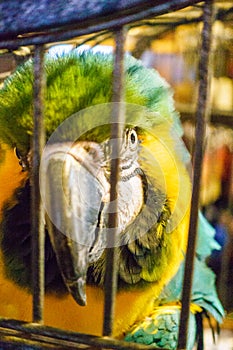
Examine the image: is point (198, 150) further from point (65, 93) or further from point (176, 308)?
point (176, 308)

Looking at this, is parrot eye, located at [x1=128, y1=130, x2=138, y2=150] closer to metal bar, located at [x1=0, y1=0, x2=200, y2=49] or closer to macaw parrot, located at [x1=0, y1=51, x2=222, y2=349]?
macaw parrot, located at [x1=0, y1=51, x2=222, y2=349]

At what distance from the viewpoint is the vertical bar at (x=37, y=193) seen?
35 cm

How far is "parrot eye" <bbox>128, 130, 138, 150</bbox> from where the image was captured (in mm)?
631

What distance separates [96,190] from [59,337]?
19cm

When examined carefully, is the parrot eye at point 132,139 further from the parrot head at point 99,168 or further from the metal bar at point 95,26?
the metal bar at point 95,26

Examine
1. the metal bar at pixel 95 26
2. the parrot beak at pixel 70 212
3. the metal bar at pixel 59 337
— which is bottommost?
the metal bar at pixel 59 337

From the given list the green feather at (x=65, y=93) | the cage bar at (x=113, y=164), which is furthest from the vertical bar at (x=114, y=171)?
the green feather at (x=65, y=93)

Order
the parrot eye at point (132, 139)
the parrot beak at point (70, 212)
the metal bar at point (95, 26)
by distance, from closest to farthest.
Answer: the metal bar at point (95, 26) → the parrot beak at point (70, 212) → the parrot eye at point (132, 139)

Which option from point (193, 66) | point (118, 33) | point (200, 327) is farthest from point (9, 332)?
point (193, 66)

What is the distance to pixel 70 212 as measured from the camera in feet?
1.48

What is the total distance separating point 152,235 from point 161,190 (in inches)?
2.5

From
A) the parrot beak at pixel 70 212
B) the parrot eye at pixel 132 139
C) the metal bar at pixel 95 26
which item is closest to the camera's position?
the metal bar at pixel 95 26

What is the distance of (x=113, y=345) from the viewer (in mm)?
355

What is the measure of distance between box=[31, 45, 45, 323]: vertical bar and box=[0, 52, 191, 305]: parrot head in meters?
0.06
